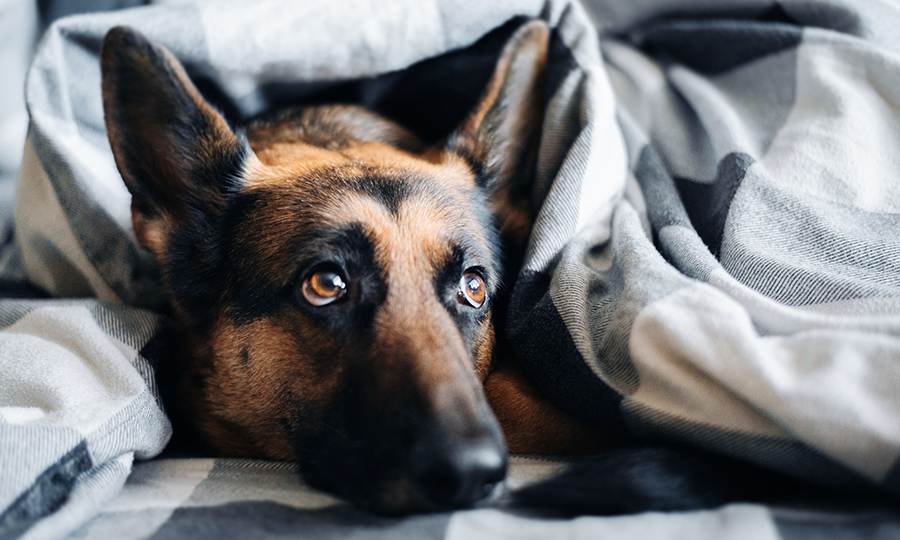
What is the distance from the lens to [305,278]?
126 cm

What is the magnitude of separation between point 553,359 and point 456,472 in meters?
0.39

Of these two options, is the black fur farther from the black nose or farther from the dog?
the dog

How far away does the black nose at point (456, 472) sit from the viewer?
0.91 metres

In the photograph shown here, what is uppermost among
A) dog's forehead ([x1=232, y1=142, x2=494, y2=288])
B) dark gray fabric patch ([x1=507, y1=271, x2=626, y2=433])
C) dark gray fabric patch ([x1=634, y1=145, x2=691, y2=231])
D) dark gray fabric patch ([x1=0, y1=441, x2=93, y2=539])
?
dog's forehead ([x1=232, y1=142, x2=494, y2=288])

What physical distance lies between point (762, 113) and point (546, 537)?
1476mm

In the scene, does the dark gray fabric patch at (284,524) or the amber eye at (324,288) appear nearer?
the dark gray fabric patch at (284,524)

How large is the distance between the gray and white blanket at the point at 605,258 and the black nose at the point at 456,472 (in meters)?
0.04

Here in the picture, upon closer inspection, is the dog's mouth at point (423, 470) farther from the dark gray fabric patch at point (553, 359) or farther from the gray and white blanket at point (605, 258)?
the dark gray fabric patch at point (553, 359)

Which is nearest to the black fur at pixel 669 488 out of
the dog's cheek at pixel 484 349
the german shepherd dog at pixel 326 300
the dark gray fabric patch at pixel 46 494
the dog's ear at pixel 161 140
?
the german shepherd dog at pixel 326 300

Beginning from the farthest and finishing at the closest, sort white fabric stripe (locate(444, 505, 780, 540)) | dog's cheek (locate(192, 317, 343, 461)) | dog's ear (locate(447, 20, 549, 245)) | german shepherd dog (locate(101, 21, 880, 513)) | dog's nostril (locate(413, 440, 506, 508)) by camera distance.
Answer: dog's ear (locate(447, 20, 549, 245)), dog's cheek (locate(192, 317, 343, 461)), german shepherd dog (locate(101, 21, 880, 513)), dog's nostril (locate(413, 440, 506, 508)), white fabric stripe (locate(444, 505, 780, 540))

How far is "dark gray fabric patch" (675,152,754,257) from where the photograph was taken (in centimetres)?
135

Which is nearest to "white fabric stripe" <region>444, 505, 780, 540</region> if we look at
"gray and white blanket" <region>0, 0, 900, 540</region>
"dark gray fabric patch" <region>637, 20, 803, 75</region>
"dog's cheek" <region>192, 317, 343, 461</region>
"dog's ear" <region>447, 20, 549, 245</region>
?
"gray and white blanket" <region>0, 0, 900, 540</region>

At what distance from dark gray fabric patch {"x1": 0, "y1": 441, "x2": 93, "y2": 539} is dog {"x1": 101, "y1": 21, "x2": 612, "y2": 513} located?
390 millimetres

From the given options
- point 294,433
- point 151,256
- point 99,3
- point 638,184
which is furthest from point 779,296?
point 99,3
